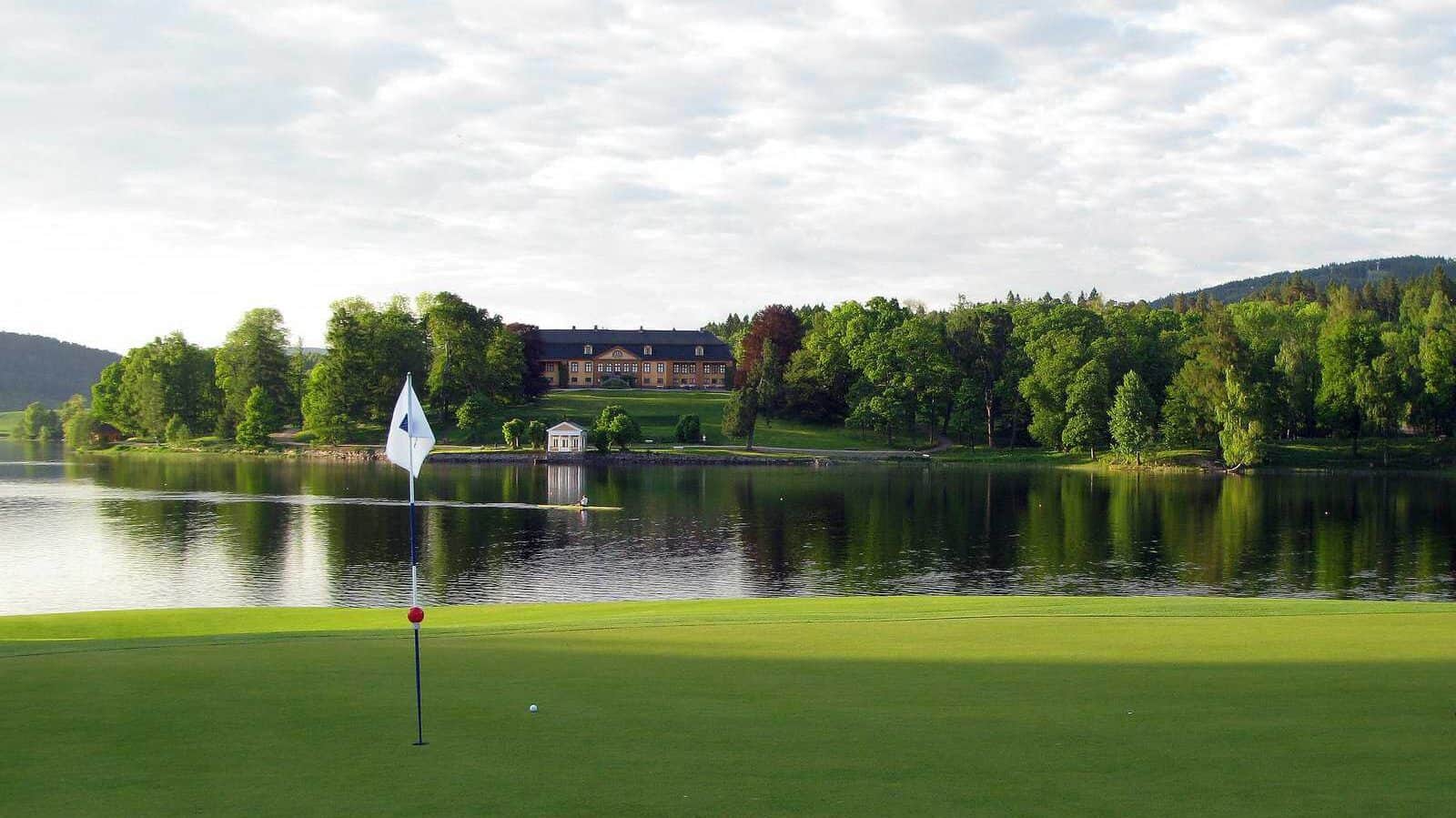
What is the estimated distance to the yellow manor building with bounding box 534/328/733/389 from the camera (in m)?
162

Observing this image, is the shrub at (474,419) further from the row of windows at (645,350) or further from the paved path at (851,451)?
the row of windows at (645,350)

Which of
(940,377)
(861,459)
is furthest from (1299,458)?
(861,459)

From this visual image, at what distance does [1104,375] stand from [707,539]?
224 feet

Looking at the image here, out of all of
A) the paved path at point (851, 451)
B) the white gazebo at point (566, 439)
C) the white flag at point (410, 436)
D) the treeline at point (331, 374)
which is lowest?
the paved path at point (851, 451)

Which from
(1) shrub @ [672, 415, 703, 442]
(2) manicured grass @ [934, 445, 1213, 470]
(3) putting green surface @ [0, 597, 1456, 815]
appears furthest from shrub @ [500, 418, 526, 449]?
(3) putting green surface @ [0, 597, 1456, 815]

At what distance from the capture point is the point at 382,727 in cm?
1105

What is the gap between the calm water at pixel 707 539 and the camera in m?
37.4

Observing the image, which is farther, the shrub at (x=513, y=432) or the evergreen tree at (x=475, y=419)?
the evergreen tree at (x=475, y=419)

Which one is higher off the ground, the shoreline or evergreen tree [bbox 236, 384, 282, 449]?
evergreen tree [bbox 236, 384, 282, 449]

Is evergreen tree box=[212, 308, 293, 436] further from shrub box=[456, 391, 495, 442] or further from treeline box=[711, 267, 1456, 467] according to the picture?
treeline box=[711, 267, 1456, 467]

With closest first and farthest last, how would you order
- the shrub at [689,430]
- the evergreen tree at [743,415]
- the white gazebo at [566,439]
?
the white gazebo at [566,439] → the evergreen tree at [743,415] → the shrub at [689,430]

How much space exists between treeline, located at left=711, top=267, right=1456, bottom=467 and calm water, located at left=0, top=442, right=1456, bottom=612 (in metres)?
17.5

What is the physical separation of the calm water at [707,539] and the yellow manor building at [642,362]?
76.5 metres

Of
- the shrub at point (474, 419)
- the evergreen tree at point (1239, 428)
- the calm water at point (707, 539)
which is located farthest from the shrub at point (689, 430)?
the evergreen tree at point (1239, 428)
